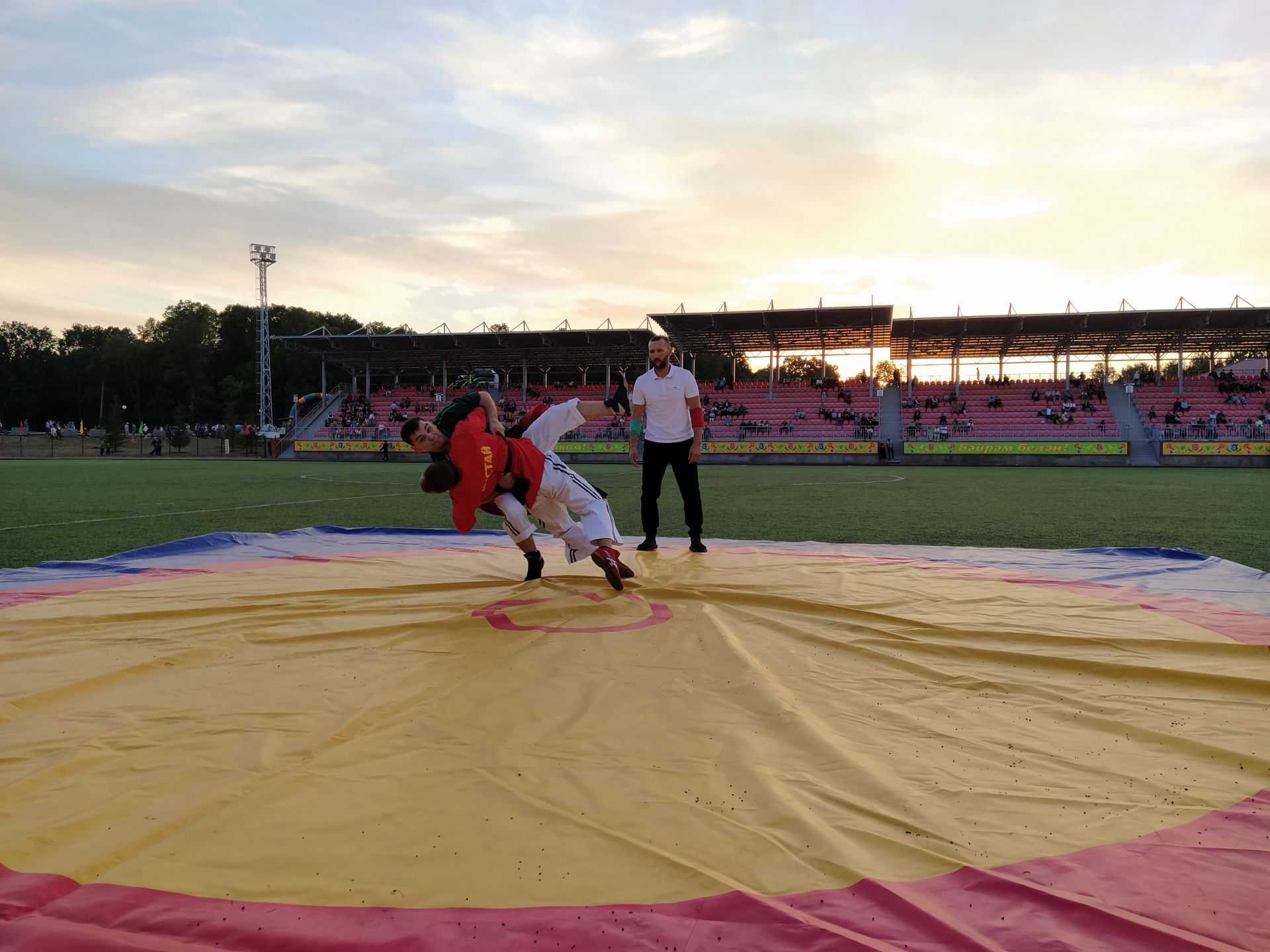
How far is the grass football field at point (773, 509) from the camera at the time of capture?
7219 millimetres

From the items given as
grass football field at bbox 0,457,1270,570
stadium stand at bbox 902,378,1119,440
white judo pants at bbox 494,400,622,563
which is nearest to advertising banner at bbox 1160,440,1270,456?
stadium stand at bbox 902,378,1119,440

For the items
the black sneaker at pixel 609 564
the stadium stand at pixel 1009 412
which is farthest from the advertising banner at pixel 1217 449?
the black sneaker at pixel 609 564

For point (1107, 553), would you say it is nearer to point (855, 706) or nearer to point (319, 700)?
point (855, 706)

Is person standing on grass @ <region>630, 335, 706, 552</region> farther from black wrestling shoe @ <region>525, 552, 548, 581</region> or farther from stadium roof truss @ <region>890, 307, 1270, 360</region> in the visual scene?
stadium roof truss @ <region>890, 307, 1270, 360</region>

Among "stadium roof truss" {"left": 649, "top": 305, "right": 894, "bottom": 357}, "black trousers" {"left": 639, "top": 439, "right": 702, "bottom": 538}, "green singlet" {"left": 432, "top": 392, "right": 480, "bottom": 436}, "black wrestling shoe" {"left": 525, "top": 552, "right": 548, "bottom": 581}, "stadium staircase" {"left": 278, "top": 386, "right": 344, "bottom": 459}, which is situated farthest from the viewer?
"stadium staircase" {"left": 278, "top": 386, "right": 344, "bottom": 459}

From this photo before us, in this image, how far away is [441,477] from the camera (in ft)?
12.3

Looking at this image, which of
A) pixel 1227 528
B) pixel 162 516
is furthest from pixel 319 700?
pixel 1227 528

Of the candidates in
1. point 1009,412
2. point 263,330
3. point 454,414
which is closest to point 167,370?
point 263,330

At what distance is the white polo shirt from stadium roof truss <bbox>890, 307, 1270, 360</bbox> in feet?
98.4

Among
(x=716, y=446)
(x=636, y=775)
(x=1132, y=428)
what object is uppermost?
(x=1132, y=428)

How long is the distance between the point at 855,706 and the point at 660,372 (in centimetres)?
398

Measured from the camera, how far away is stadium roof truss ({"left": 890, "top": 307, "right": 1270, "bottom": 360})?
30.8 metres

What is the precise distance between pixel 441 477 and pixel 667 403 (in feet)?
8.97

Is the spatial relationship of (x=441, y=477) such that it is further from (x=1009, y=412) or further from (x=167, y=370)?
(x=167, y=370)
